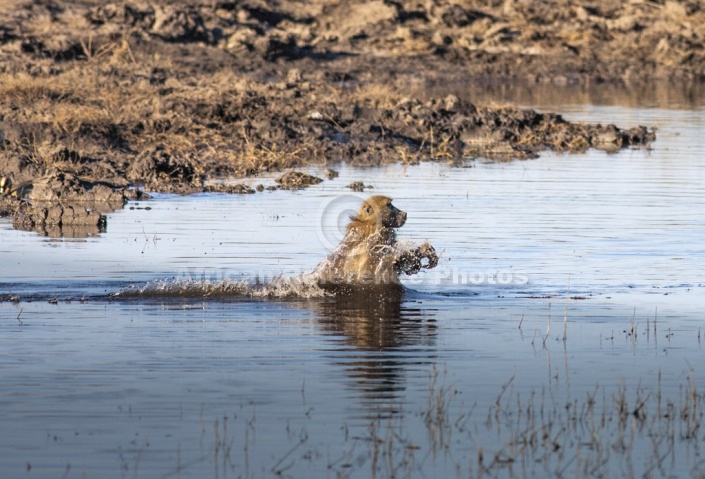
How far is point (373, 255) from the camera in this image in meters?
10.4

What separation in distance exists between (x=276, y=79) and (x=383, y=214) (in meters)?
24.9

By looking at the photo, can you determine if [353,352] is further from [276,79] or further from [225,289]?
[276,79]

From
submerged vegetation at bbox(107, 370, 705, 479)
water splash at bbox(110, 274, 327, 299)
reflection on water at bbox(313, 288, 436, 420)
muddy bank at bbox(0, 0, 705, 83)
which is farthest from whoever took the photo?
muddy bank at bbox(0, 0, 705, 83)

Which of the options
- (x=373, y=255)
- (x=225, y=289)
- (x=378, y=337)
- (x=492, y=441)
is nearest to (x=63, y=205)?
(x=225, y=289)

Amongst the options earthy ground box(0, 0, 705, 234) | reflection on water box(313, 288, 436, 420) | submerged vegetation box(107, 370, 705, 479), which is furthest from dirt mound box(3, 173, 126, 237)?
submerged vegetation box(107, 370, 705, 479)

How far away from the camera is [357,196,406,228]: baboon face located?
10250 mm

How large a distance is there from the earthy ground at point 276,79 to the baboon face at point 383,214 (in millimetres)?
4423

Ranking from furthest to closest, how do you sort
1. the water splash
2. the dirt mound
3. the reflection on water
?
1. the dirt mound
2. the water splash
3. the reflection on water

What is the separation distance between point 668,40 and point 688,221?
3129 centimetres

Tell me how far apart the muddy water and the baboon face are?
0.62m

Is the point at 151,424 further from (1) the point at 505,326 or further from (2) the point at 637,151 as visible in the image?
(2) the point at 637,151

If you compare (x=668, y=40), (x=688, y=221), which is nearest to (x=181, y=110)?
(x=688, y=221)

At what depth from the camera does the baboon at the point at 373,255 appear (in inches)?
405

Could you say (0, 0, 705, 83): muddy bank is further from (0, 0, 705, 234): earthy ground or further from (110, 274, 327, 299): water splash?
(110, 274, 327, 299): water splash
